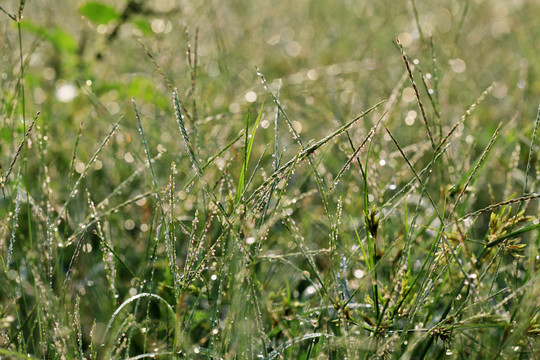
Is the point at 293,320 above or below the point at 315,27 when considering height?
below

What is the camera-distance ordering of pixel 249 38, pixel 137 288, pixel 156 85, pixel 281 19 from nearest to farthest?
pixel 137 288 < pixel 156 85 < pixel 249 38 < pixel 281 19

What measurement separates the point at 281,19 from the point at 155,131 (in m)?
1.70

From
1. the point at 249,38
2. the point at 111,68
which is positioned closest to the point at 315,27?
the point at 249,38

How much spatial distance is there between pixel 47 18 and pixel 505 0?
90.2 inches

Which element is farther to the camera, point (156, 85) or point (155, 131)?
point (156, 85)

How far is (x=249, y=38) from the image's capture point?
2311mm

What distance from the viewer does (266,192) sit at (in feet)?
2.65

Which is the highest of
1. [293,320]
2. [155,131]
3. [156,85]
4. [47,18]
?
[47,18]

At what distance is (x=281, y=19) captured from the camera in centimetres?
307

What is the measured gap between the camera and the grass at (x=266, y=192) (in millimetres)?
794

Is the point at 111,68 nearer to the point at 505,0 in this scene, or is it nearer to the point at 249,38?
the point at 249,38

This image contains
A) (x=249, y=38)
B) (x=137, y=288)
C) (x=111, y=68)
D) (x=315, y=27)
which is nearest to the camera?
(x=137, y=288)

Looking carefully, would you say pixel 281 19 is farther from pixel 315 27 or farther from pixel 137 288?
pixel 137 288

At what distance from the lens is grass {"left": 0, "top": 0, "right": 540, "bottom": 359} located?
0.79 metres
